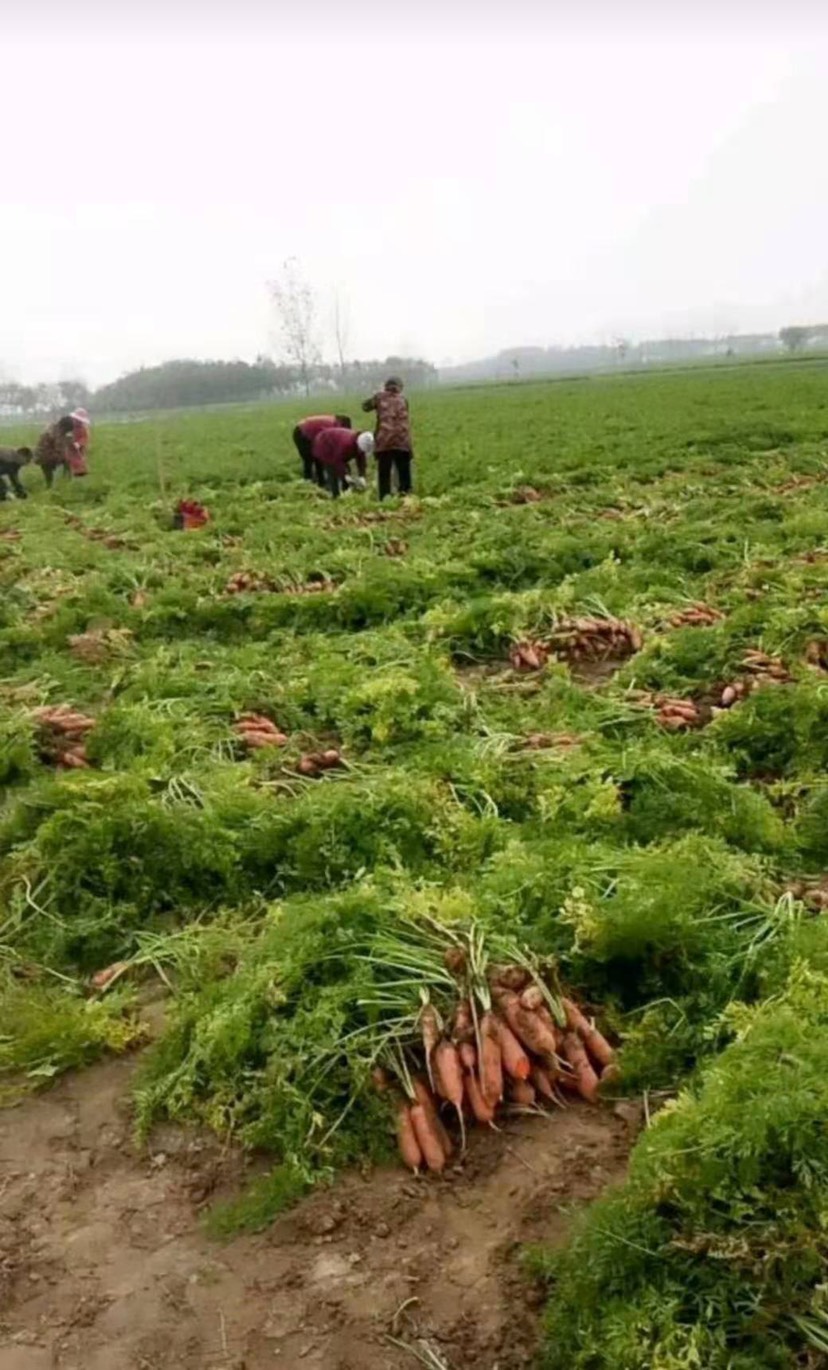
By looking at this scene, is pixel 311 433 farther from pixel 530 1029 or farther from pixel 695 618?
pixel 530 1029

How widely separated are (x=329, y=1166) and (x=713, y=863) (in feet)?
7.15

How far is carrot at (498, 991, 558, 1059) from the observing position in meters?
4.25

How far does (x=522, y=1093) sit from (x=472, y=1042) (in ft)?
0.88

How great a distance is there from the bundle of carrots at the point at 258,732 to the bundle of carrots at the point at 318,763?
0.48 m

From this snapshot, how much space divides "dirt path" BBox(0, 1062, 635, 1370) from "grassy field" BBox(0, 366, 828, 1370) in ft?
0.59

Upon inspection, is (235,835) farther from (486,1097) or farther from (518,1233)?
(518,1233)

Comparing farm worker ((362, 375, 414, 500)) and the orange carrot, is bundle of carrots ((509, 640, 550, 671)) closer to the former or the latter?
the orange carrot

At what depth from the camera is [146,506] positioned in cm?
1994

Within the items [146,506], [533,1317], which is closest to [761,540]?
[533,1317]

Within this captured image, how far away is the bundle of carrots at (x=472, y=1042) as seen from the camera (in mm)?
4113

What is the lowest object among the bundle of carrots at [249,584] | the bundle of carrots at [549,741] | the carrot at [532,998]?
the carrot at [532,998]

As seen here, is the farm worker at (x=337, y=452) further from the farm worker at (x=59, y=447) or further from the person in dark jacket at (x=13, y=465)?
the farm worker at (x=59, y=447)

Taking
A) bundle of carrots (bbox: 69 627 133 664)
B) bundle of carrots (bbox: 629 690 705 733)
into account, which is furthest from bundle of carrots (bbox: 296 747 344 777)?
bundle of carrots (bbox: 69 627 133 664)

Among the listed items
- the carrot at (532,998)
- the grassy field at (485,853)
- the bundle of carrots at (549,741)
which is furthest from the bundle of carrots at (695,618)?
the carrot at (532,998)
